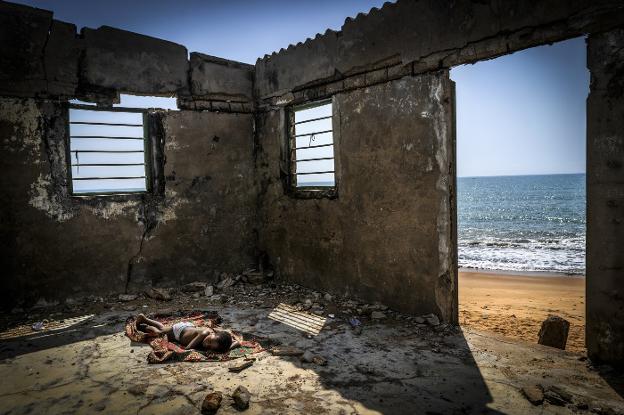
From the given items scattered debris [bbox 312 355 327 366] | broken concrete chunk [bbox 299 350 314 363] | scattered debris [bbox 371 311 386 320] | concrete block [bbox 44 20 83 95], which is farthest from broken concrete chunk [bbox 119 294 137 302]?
scattered debris [bbox 371 311 386 320]

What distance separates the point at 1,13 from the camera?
13.8 feet

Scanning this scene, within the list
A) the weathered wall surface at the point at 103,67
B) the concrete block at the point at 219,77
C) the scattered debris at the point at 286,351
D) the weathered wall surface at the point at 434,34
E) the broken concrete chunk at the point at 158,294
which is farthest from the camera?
the concrete block at the point at 219,77

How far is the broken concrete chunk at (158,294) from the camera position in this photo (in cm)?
503

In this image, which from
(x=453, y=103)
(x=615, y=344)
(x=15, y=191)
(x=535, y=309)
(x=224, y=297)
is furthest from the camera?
(x=535, y=309)

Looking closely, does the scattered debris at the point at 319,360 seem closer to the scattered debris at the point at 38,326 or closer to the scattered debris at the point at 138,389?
the scattered debris at the point at 138,389

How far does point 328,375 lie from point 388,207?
6.98ft

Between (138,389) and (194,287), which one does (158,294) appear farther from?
(138,389)

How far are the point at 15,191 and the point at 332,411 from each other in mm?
4548

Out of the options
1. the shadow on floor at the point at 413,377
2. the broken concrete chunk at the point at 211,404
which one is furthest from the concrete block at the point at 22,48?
the shadow on floor at the point at 413,377

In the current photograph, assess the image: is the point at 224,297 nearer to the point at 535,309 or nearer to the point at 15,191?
the point at 15,191

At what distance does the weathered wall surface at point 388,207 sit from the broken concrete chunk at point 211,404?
99.0 inches

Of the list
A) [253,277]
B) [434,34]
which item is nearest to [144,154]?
[253,277]

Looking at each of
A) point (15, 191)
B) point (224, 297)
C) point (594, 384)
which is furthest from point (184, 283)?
point (594, 384)

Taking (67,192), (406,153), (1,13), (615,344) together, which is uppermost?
(1,13)
